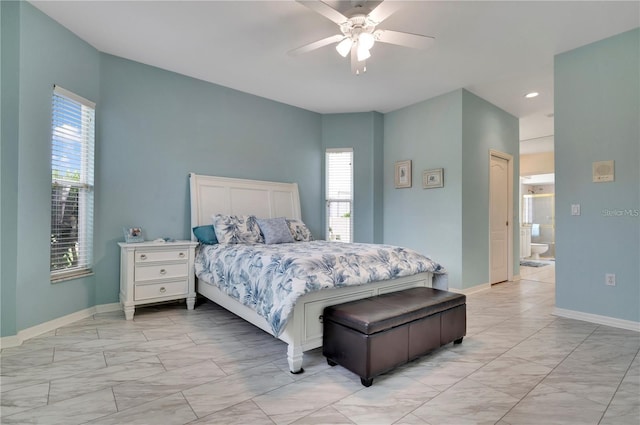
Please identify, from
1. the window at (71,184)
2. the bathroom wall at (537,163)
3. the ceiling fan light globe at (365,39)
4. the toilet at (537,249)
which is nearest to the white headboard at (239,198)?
the window at (71,184)

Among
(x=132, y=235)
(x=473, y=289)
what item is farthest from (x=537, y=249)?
(x=132, y=235)

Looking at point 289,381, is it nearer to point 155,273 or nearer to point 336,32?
point 155,273

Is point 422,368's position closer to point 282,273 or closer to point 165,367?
point 282,273

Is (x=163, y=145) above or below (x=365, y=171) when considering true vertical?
above

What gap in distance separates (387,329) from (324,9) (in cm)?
223

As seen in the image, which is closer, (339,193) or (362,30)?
(362,30)

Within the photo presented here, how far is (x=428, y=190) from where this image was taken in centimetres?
473

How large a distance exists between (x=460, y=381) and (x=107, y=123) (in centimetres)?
410

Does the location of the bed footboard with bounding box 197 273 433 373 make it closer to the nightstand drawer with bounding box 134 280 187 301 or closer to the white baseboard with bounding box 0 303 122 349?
the nightstand drawer with bounding box 134 280 187 301

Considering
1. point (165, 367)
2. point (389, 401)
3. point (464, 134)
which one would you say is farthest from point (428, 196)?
A: point (165, 367)

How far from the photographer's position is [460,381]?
2.03 metres

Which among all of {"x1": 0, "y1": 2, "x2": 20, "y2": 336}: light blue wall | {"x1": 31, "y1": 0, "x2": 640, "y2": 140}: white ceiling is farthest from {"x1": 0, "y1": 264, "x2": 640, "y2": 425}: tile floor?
{"x1": 31, "y1": 0, "x2": 640, "y2": 140}: white ceiling

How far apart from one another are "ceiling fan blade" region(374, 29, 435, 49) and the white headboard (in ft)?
8.64

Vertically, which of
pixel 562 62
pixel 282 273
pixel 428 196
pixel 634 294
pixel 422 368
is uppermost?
pixel 562 62
